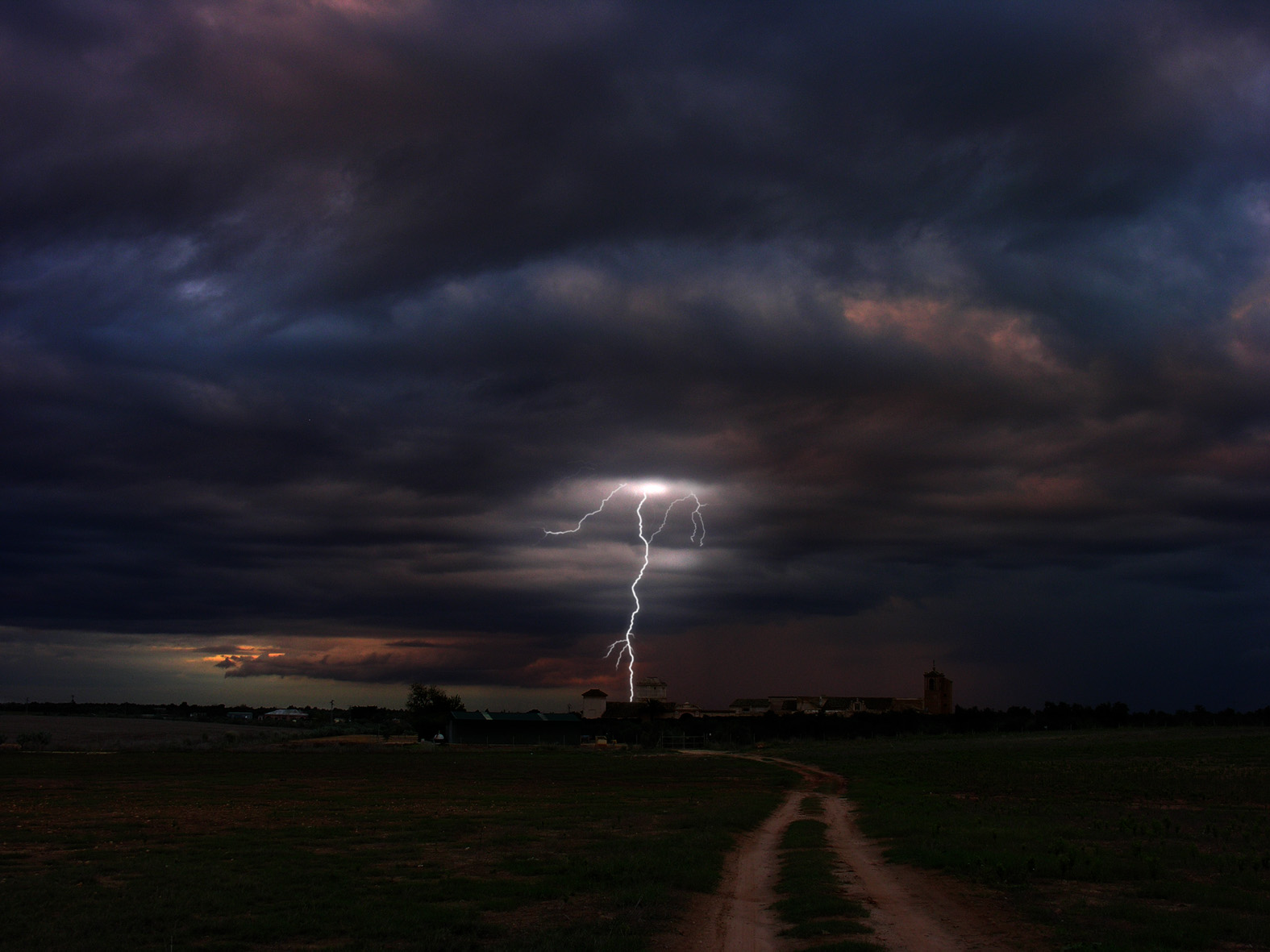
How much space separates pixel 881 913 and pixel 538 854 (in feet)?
32.5

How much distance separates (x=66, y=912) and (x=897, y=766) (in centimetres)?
5399

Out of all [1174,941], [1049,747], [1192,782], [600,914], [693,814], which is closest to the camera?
[1174,941]

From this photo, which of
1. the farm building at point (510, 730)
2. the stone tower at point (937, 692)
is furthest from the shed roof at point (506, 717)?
the stone tower at point (937, 692)

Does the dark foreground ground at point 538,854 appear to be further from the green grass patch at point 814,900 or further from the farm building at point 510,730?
the farm building at point 510,730

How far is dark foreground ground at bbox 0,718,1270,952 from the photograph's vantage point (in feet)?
48.6

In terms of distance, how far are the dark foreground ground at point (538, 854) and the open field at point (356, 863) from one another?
0.08 meters

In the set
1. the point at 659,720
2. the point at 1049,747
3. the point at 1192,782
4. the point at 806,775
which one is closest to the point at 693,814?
the point at 1192,782

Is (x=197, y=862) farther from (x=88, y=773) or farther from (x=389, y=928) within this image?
(x=88, y=773)

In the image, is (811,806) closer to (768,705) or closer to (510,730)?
(510,730)

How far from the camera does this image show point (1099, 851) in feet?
69.1

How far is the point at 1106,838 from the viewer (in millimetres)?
24031

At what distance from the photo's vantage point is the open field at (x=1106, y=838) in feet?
49.3

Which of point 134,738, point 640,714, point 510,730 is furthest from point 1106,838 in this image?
point 640,714

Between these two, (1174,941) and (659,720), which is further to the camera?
(659,720)
